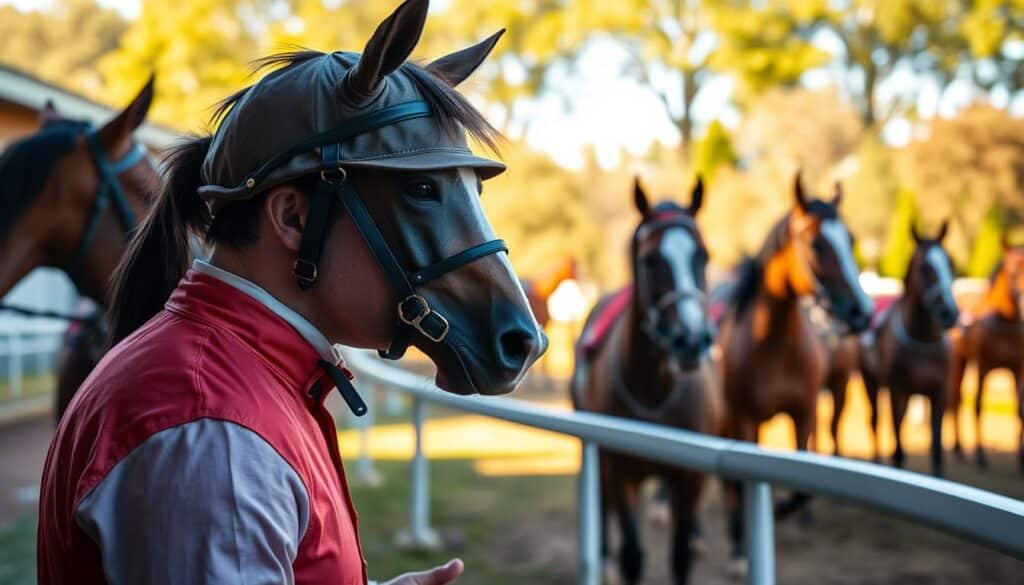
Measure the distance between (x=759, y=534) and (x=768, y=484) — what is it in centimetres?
12

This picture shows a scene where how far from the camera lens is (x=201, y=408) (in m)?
1.16

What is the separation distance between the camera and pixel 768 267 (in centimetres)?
686

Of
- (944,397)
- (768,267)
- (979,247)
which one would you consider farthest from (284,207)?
(979,247)

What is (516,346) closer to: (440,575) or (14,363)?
(440,575)

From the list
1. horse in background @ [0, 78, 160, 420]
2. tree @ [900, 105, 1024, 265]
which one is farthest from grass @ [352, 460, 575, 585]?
tree @ [900, 105, 1024, 265]

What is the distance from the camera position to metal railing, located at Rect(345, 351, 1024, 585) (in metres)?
1.61

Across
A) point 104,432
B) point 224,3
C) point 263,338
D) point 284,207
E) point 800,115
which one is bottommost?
point 104,432

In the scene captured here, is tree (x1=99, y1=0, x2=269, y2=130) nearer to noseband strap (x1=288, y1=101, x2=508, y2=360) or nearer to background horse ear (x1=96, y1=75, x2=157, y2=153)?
background horse ear (x1=96, y1=75, x2=157, y2=153)

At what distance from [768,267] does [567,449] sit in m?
4.45

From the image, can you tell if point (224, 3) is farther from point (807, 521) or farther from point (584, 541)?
point (584, 541)

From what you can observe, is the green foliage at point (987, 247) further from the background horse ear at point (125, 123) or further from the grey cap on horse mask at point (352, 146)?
the grey cap on horse mask at point (352, 146)

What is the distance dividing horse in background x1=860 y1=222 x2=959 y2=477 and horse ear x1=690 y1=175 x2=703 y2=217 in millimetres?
3733

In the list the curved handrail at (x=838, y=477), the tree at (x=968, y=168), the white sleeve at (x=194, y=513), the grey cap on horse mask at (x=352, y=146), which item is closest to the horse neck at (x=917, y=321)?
the curved handrail at (x=838, y=477)

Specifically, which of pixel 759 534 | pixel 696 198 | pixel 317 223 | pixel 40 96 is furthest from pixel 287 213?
pixel 40 96
